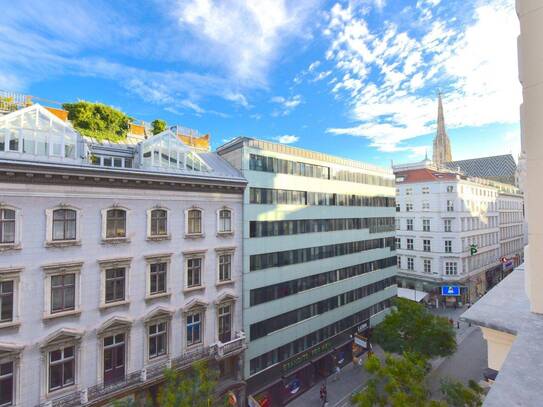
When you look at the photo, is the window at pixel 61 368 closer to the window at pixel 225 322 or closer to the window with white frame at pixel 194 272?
the window with white frame at pixel 194 272

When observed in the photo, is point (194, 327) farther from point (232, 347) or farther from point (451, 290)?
point (451, 290)

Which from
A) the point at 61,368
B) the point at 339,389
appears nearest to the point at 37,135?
the point at 61,368

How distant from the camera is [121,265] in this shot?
18062mm

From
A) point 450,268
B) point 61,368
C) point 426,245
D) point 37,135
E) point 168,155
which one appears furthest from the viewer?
point 426,245

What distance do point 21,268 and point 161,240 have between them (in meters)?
7.07

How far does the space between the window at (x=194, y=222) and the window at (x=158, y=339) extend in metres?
6.20

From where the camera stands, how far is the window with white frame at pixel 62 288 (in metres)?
15.7

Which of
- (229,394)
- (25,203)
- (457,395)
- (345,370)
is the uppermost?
(25,203)

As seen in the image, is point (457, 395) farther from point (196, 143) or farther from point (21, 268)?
point (196, 143)

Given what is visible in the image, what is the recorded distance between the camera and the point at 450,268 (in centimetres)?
4600

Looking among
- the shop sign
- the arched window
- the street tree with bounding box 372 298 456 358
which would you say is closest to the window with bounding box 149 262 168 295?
the arched window

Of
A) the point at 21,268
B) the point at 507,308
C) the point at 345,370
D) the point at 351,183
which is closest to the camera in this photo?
the point at 507,308

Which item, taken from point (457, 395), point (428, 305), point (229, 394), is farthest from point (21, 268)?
point (428, 305)

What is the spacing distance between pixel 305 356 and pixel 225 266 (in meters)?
11.9
